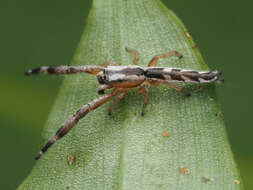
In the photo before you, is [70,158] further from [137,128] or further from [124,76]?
[124,76]

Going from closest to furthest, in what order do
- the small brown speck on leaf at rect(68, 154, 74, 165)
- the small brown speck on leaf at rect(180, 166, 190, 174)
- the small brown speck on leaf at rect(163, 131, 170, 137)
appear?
1. the small brown speck on leaf at rect(180, 166, 190, 174)
2. the small brown speck on leaf at rect(163, 131, 170, 137)
3. the small brown speck on leaf at rect(68, 154, 74, 165)

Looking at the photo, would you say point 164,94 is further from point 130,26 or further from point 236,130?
point 236,130

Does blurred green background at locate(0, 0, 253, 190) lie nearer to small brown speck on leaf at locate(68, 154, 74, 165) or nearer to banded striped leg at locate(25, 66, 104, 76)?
banded striped leg at locate(25, 66, 104, 76)

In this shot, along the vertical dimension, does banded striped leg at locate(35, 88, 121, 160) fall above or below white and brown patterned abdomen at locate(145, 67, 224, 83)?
below

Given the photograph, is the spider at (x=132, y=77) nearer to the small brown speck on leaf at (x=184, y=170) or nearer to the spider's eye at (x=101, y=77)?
the spider's eye at (x=101, y=77)

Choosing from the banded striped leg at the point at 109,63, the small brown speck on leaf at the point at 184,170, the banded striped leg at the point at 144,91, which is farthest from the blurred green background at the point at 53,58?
the small brown speck on leaf at the point at 184,170

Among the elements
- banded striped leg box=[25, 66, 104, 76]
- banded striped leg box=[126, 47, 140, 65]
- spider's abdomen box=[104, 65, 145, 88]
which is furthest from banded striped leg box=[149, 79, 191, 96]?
banded striped leg box=[25, 66, 104, 76]

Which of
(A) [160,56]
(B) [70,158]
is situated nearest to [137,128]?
(B) [70,158]
